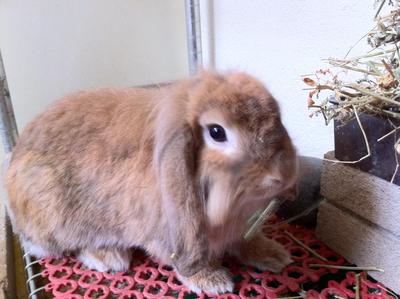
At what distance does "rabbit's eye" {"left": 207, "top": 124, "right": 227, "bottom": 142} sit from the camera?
2.48 feet

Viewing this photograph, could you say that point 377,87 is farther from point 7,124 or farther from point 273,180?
point 7,124

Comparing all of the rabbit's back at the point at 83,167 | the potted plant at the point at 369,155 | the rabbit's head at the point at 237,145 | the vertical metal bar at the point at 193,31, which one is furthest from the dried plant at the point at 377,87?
the vertical metal bar at the point at 193,31

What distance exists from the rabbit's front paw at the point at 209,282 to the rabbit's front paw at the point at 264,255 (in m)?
0.08

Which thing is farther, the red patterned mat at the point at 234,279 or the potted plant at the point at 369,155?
the red patterned mat at the point at 234,279

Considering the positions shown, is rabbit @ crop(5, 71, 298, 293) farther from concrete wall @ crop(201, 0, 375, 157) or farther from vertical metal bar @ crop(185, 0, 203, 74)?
vertical metal bar @ crop(185, 0, 203, 74)

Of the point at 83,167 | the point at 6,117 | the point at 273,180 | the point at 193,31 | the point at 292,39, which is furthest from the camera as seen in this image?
the point at 193,31

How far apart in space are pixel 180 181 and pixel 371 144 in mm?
396

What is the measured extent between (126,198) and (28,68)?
1.04 meters

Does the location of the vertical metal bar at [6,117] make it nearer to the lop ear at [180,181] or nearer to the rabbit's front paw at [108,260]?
the rabbit's front paw at [108,260]

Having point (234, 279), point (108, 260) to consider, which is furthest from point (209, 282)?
point (108, 260)

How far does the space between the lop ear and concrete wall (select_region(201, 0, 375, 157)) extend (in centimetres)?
31

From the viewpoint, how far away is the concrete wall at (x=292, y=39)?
1098mm

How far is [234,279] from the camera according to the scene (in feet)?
3.22

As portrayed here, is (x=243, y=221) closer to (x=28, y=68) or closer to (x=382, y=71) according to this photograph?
(x=382, y=71)
